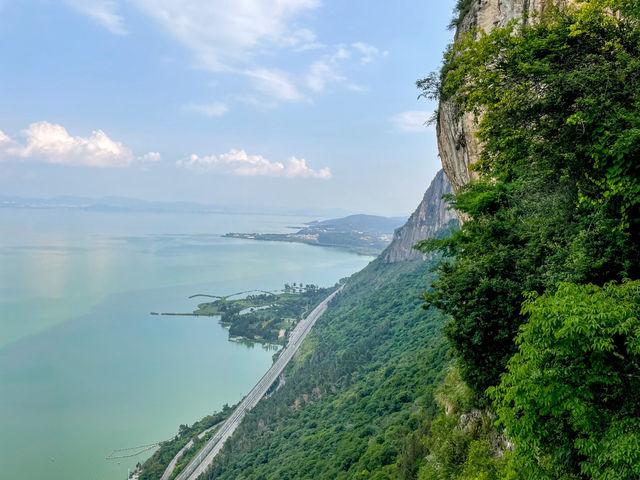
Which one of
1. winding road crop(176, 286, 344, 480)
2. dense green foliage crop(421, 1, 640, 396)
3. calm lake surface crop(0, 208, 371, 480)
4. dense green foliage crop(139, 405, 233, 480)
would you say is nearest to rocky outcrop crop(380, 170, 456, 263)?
winding road crop(176, 286, 344, 480)

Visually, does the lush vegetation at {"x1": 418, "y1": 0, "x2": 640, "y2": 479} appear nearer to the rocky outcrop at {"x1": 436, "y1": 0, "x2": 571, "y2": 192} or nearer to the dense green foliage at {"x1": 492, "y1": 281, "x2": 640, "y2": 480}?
the dense green foliage at {"x1": 492, "y1": 281, "x2": 640, "y2": 480}

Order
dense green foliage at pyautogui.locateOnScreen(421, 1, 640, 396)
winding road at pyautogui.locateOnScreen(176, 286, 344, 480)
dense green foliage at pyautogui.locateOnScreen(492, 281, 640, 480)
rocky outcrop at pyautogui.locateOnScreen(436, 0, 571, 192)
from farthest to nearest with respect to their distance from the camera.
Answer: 1. winding road at pyautogui.locateOnScreen(176, 286, 344, 480)
2. rocky outcrop at pyautogui.locateOnScreen(436, 0, 571, 192)
3. dense green foliage at pyautogui.locateOnScreen(421, 1, 640, 396)
4. dense green foliage at pyautogui.locateOnScreen(492, 281, 640, 480)

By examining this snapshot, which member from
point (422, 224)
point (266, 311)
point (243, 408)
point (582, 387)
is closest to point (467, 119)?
point (582, 387)

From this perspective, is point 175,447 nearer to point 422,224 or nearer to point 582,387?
point 582,387

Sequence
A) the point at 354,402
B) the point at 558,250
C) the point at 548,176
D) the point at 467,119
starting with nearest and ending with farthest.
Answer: the point at 558,250, the point at 548,176, the point at 467,119, the point at 354,402

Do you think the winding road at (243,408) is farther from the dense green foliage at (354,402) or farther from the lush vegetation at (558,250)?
the lush vegetation at (558,250)

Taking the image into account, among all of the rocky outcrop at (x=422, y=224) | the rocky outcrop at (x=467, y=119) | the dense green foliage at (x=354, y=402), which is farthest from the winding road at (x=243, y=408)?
the rocky outcrop at (x=467, y=119)
